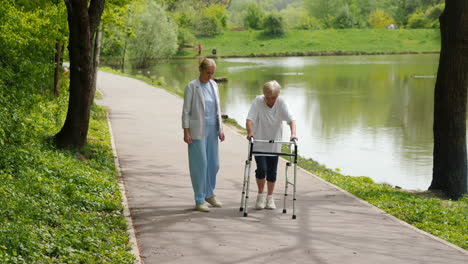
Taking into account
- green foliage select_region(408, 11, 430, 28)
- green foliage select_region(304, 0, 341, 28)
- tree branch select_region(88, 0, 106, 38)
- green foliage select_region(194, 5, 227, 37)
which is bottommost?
tree branch select_region(88, 0, 106, 38)

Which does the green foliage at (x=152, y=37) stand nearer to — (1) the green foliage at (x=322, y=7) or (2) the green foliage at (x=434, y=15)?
(2) the green foliage at (x=434, y=15)

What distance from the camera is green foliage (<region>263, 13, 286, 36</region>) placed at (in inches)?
4424

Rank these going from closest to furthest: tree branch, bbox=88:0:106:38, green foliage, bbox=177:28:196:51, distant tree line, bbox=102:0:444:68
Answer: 1. tree branch, bbox=88:0:106:38
2. distant tree line, bbox=102:0:444:68
3. green foliage, bbox=177:28:196:51

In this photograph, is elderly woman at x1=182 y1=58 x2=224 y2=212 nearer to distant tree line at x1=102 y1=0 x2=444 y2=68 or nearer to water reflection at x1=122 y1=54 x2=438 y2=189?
water reflection at x1=122 y1=54 x2=438 y2=189

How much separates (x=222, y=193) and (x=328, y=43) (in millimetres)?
96881

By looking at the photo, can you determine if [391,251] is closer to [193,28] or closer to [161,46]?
[161,46]

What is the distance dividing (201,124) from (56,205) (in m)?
2.11

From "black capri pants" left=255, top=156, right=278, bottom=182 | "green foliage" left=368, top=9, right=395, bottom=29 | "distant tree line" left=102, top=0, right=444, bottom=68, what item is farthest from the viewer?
"green foliage" left=368, top=9, right=395, bottom=29

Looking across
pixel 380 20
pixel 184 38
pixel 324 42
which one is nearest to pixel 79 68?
pixel 184 38

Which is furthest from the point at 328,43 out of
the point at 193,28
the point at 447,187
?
the point at 447,187

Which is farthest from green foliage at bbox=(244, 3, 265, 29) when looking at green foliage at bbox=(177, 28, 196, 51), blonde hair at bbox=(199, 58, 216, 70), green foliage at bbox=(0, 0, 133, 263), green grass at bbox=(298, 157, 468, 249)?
blonde hair at bbox=(199, 58, 216, 70)

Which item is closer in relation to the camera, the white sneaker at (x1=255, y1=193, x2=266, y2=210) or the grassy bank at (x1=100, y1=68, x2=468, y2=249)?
the grassy bank at (x1=100, y1=68, x2=468, y2=249)

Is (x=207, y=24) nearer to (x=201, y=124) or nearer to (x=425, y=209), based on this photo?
(x=425, y=209)

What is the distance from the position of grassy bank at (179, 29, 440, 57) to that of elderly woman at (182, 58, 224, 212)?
277 ft
